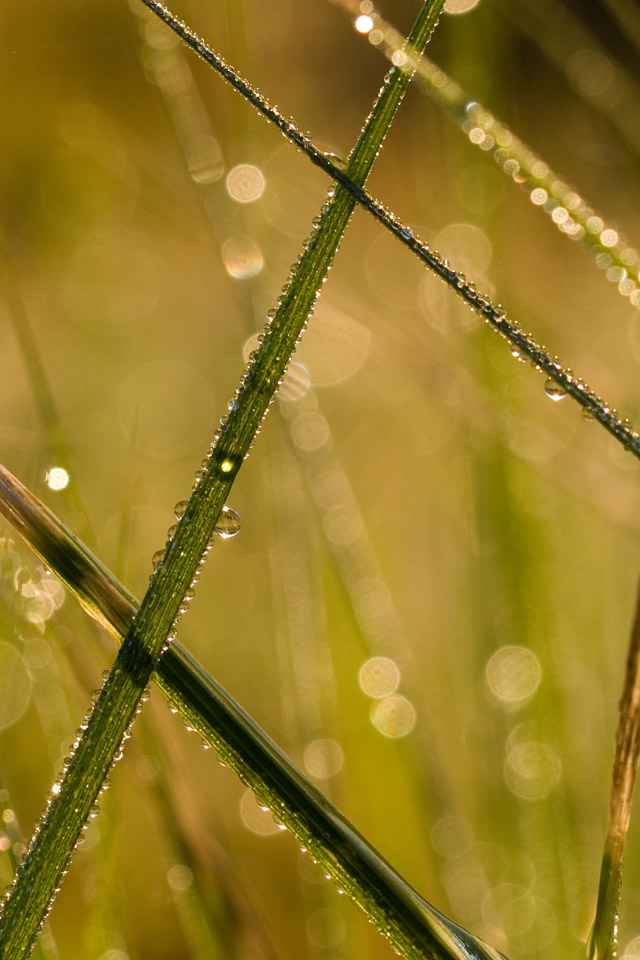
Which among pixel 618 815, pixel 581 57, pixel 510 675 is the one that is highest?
pixel 581 57

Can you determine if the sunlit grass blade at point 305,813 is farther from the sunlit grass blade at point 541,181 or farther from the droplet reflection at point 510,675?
the droplet reflection at point 510,675

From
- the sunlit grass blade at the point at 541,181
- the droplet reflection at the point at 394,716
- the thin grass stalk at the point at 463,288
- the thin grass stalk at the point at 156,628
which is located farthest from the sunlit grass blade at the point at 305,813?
the droplet reflection at the point at 394,716

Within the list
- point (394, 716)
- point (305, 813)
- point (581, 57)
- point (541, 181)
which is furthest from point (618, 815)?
point (581, 57)

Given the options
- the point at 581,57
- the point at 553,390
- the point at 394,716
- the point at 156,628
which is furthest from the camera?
the point at 581,57

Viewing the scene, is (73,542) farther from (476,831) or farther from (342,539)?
(476,831)

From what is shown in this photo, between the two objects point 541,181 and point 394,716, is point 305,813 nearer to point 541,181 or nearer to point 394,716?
point 541,181

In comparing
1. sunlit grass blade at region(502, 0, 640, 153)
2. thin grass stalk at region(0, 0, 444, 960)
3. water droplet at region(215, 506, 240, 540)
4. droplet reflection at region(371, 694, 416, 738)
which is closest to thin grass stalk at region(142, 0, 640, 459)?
thin grass stalk at region(0, 0, 444, 960)

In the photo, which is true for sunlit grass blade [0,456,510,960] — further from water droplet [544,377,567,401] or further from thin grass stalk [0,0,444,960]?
water droplet [544,377,567,401]
